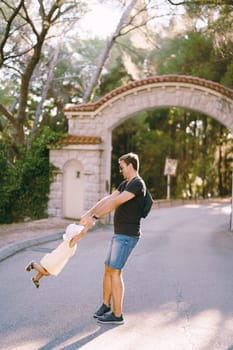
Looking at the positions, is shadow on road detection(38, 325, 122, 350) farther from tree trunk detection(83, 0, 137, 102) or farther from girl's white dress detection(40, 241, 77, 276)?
tree trunk detection(83, 0, 137, 102)

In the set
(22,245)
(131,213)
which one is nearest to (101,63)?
(22,245)

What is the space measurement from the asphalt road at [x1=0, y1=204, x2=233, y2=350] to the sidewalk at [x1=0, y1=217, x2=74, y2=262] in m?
0.26

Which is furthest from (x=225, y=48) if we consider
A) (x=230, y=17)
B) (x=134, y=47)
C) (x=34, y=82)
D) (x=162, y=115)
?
(x=162, y=115)

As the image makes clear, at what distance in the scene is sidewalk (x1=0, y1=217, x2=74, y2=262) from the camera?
9864 mm

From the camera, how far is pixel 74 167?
50.3 feet

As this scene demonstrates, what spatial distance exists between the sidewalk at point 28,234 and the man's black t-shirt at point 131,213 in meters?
4.27

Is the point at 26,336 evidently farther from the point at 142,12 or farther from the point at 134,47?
the point at 134,47

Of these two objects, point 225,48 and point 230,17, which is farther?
point 225,48

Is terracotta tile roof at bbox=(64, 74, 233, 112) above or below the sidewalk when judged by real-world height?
above

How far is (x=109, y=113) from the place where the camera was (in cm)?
1487

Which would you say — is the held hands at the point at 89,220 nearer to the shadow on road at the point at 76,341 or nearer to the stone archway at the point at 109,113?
the shadow on road at the point at 76,341

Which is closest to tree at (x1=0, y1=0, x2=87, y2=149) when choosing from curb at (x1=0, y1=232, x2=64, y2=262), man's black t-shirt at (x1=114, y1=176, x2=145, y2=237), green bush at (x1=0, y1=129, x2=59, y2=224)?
green bush at (x1=0, y1=129, x2=59, y2=224)

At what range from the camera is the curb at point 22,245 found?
9217 mm

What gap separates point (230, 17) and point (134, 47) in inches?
478
